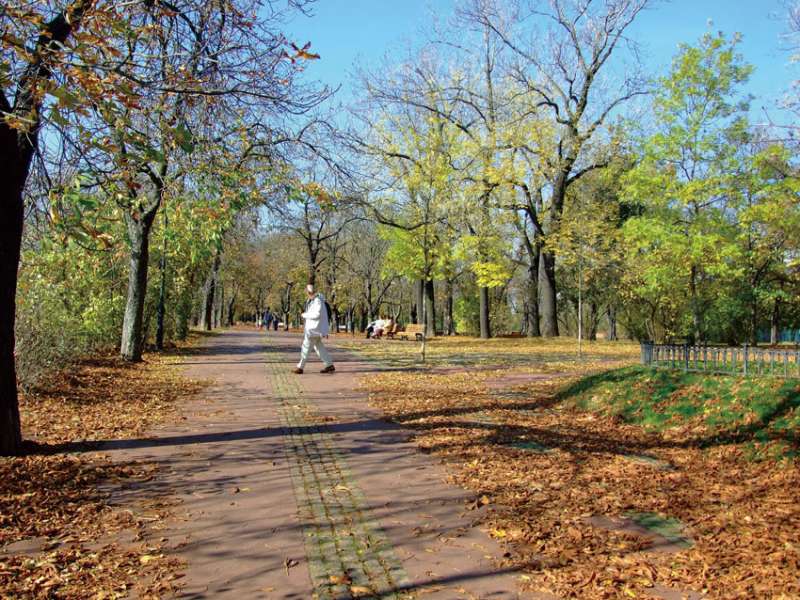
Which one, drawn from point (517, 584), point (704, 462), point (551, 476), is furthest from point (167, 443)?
point (704, 462)

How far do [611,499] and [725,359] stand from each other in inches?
165

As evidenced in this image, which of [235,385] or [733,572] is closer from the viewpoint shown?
[733,572]

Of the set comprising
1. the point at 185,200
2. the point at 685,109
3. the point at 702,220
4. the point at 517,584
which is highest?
the point at 685,109

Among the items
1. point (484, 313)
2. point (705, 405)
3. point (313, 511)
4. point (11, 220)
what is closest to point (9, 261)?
point (11, 220)

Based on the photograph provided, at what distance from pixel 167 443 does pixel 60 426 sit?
163 centimetres

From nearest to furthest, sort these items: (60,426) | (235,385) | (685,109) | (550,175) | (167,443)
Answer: (167,443) → (60,426) → (235,385) → (685,109) → (550,175)

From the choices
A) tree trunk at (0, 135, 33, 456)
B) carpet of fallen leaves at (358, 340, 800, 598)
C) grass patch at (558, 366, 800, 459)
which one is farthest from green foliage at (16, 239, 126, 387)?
grass patch at (558, 366, 800, 459)

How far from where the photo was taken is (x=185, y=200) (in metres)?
8.70

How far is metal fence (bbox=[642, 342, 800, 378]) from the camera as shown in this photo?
7.85m

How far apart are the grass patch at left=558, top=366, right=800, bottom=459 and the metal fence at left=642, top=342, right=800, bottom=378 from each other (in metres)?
0.16

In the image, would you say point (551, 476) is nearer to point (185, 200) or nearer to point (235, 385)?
point (185, 200)

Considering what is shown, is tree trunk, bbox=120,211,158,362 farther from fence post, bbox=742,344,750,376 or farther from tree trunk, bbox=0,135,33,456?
fence post, bbox=742,344,750,376

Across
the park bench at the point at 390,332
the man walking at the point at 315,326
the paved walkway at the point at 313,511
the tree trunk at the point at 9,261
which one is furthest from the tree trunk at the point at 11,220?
the park bench at the point at 390,332

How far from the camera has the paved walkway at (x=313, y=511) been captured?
3.74 metres
